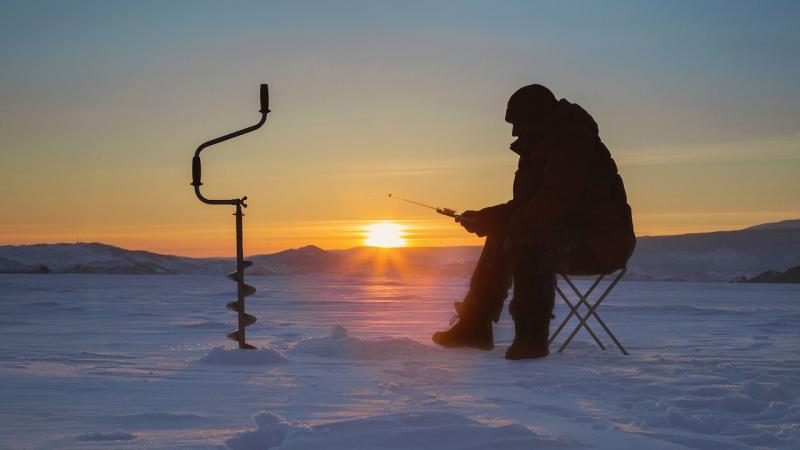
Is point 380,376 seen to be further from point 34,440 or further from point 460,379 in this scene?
point 34,440

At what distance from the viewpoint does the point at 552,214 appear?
248 inches

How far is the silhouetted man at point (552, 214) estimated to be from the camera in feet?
20.6

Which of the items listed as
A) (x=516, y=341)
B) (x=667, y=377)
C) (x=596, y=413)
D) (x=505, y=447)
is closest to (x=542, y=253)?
(x=516, y=341)

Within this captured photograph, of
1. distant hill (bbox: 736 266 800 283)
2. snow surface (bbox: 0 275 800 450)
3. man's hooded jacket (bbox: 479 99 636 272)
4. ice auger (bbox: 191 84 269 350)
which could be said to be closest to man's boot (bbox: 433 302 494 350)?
snow surface (bbox: 0 275 800 450)

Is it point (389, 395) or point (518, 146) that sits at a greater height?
point (518, 146)

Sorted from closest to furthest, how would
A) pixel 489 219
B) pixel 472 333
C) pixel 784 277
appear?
pixel 489 219
pixel 472 333
pixel 784 277

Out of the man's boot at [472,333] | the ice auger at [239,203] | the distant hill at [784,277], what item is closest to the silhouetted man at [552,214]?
the man's boot at [472,333]

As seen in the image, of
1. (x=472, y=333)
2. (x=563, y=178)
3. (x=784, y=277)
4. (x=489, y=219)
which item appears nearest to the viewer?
(x=563, y=178)

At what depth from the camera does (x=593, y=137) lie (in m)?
6.47

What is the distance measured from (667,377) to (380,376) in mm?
1787

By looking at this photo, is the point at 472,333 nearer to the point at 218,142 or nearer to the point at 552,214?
the point at 552,214

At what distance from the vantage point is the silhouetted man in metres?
6.28

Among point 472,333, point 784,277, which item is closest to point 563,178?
point 472,333

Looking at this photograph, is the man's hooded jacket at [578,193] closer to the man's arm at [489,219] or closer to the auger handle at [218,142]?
the man's arm at [489,219]
